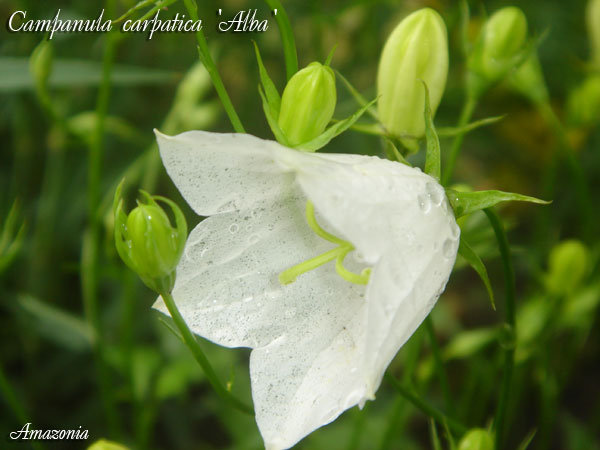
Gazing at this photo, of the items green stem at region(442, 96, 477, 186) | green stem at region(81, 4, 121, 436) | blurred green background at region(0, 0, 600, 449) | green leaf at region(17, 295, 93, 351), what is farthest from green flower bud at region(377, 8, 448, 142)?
green leaf at region(17, 295, 93, 351)

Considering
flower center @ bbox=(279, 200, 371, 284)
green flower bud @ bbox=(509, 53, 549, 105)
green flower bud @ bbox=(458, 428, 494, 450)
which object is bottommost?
green flower bud @ bbox=(458, 428, 494, 450)

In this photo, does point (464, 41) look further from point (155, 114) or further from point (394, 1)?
point (155, 114)

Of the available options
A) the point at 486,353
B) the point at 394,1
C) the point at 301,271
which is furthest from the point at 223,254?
the point at 486,353

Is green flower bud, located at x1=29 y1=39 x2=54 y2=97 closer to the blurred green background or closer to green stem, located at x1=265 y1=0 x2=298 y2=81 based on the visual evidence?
the blurred green background

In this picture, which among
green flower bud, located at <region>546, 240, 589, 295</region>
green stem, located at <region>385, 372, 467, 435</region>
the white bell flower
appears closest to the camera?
the white bell flower

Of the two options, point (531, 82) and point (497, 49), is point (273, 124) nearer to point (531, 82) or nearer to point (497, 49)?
point (497, 49)

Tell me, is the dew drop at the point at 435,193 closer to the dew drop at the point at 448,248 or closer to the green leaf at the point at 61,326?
the dew drop at the point at 448,248

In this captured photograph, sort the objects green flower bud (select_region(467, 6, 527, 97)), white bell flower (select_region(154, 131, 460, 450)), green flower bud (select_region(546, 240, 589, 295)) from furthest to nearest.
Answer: green flower bud (select_region(546, 240, 589, 295)), green flower bud (select_region(467, 6, 527, 97)), white bell flower (select_region(154, 131, 460, 450))
